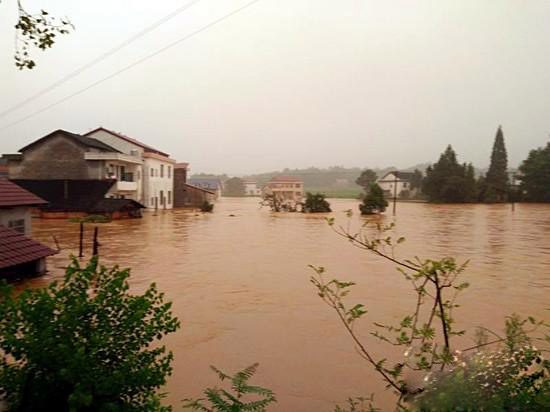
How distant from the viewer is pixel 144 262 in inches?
547

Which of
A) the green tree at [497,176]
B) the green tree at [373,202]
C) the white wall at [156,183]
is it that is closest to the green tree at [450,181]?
the green tree at [497,176]

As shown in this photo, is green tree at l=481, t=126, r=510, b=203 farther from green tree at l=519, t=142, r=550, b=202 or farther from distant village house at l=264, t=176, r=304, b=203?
distant village house at l=264, t=176, r=304, b=203

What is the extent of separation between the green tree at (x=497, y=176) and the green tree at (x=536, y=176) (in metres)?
3.04

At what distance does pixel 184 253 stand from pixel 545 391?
14589 millimetres

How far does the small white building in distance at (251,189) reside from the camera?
116 meters

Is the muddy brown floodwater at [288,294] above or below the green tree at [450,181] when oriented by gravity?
below

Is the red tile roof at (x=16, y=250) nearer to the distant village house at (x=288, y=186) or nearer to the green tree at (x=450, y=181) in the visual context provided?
the green tree at (x=450, y=181)

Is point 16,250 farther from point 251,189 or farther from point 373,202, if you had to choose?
point 251,189

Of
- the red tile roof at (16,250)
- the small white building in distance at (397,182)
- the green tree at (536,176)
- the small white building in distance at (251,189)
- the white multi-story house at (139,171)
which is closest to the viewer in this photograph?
the red tile roof at (16,250)

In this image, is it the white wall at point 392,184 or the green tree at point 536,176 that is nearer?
the green tree at point 536,176

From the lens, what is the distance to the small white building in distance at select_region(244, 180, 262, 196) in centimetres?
11564

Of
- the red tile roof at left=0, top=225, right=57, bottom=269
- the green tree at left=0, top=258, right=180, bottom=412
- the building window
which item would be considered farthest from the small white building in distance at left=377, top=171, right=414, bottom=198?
the green tree at left=0, top=258, right=180, bottom=412

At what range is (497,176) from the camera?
67688 millimetres

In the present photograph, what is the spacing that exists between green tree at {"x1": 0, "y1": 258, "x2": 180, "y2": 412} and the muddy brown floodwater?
100 inches
